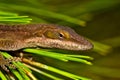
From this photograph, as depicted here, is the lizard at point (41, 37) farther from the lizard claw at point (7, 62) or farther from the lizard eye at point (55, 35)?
the lizard claw at point (7, 62)

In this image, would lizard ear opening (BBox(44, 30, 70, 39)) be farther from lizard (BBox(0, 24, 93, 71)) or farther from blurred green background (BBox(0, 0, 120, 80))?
blurred green background (BBox(0, 0, 120, 80))

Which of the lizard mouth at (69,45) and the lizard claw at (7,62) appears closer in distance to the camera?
the lizard claw at (7,62)

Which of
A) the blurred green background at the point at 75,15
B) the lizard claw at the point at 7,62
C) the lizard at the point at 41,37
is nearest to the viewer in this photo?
the lizard claw at the point at 7,62

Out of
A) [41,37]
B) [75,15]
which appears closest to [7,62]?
[41,37]

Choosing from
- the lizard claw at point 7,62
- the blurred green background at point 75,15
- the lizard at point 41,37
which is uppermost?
the blurred green background at point 75,15

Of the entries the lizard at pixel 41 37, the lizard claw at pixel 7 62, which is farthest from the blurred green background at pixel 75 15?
the lizard claw at pixel 7 62

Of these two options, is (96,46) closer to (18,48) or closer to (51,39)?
(51,39)

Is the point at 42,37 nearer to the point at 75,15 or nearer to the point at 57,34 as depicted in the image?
the point at 57,34

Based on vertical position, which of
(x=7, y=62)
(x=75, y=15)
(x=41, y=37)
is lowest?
(x=7, y=62)

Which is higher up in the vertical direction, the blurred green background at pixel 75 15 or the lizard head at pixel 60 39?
the blurred green background at pixel 75 15
